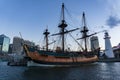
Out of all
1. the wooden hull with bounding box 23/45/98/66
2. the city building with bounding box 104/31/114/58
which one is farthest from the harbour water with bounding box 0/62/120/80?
the city building with bounding box 104/31/114/58

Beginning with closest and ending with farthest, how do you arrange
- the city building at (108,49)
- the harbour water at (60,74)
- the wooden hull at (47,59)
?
the harbour water at (60,74) < the wooden hull at (47,59) < the city building at (108,49)

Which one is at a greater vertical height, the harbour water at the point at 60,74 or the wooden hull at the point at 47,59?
the wooden hull at the point at 47,59

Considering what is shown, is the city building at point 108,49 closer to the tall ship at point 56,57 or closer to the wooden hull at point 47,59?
the tall ship at point 56,57

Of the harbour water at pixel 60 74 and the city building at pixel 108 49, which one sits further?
the city building at pixel 108 49

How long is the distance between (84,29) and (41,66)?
4468 cm

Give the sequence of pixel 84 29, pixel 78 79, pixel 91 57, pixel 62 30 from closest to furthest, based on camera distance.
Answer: pixel 78 79 < pixel 62 30 < pixel 91 57 < pixel 84 29

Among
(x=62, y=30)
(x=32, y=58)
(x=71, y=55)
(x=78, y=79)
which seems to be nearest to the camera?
(x=78, y=79)

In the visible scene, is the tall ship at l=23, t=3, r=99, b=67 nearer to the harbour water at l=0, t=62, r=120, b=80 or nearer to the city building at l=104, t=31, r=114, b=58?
the harbour water at l=0, t=62, r=120, b=80

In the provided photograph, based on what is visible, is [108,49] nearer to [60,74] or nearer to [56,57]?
[56,57]

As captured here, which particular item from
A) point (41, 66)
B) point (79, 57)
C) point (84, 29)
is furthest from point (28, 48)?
point (84, 29)

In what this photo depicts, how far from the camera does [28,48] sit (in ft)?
185

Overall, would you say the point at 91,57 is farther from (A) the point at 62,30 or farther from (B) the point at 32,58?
(B) the point at 32,58

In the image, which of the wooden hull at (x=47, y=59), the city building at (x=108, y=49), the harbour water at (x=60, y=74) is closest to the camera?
the harbour water at (x=60, y=74)

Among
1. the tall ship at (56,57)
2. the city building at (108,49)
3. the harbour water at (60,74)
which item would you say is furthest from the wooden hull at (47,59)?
the city building at (108,49)
